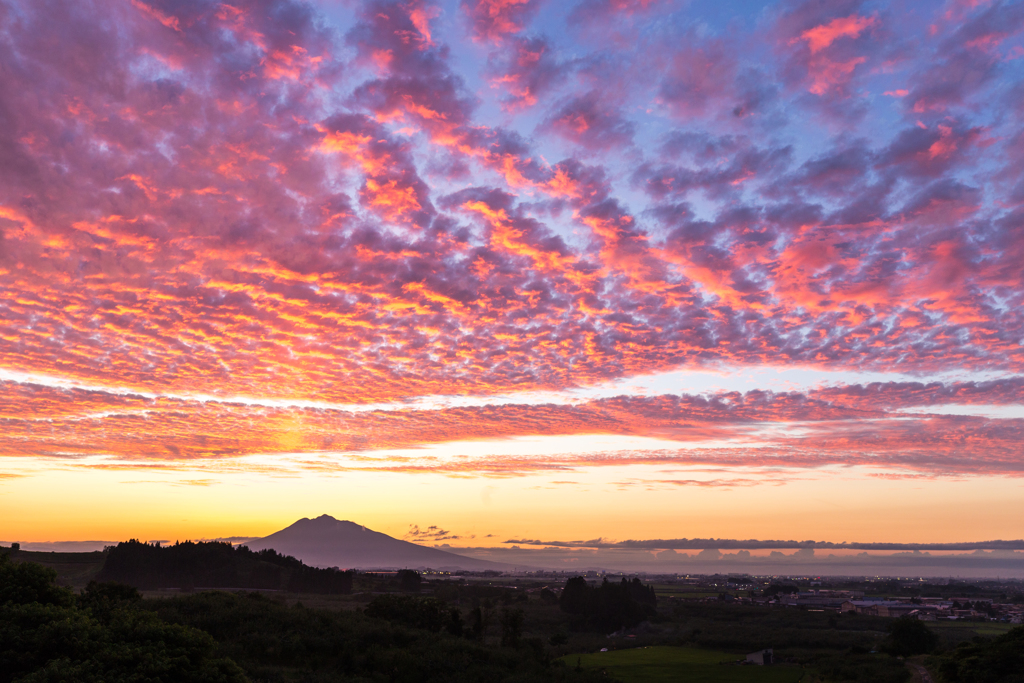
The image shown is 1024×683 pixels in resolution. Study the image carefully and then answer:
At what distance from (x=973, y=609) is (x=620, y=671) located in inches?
5613

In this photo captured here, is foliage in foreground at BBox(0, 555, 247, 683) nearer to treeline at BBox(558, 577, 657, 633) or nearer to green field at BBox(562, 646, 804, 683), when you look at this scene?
green field at BBox(562, 646, 804, 683)

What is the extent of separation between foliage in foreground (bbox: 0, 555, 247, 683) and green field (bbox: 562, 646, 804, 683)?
44940 mm

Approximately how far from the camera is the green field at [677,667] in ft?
224

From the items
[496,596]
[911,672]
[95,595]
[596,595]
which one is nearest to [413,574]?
[496,596]

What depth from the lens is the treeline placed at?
394 feet

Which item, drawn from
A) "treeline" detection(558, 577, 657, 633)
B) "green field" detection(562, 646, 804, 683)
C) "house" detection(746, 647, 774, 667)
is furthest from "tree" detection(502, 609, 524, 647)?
"treeline" detection(558, 577, 657, 633)

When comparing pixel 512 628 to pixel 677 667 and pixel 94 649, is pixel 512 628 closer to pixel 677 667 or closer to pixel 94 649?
pixel 677 667

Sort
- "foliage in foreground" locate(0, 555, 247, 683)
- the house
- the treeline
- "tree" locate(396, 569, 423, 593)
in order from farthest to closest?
"tree" locate(396, 569, 423, 593)
the treeline
the house
"foliage in foreground" locate(0, 555, 247, 683)

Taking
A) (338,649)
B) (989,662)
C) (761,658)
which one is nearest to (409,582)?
(761,658)

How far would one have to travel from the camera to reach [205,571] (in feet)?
443

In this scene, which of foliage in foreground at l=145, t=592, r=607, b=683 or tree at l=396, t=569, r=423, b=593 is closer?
foliage in foreground at l=145, t=592, r=607, b=683

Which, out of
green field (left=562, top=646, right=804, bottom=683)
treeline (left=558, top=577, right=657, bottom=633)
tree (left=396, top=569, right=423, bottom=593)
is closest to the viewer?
green field (left=562, top=646, right=804, bottom=683)

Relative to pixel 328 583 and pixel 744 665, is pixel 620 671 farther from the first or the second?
pixel 328 583

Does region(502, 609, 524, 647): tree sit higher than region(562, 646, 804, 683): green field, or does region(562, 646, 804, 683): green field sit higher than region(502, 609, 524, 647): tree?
region(502, 609, 524, 647): tree
